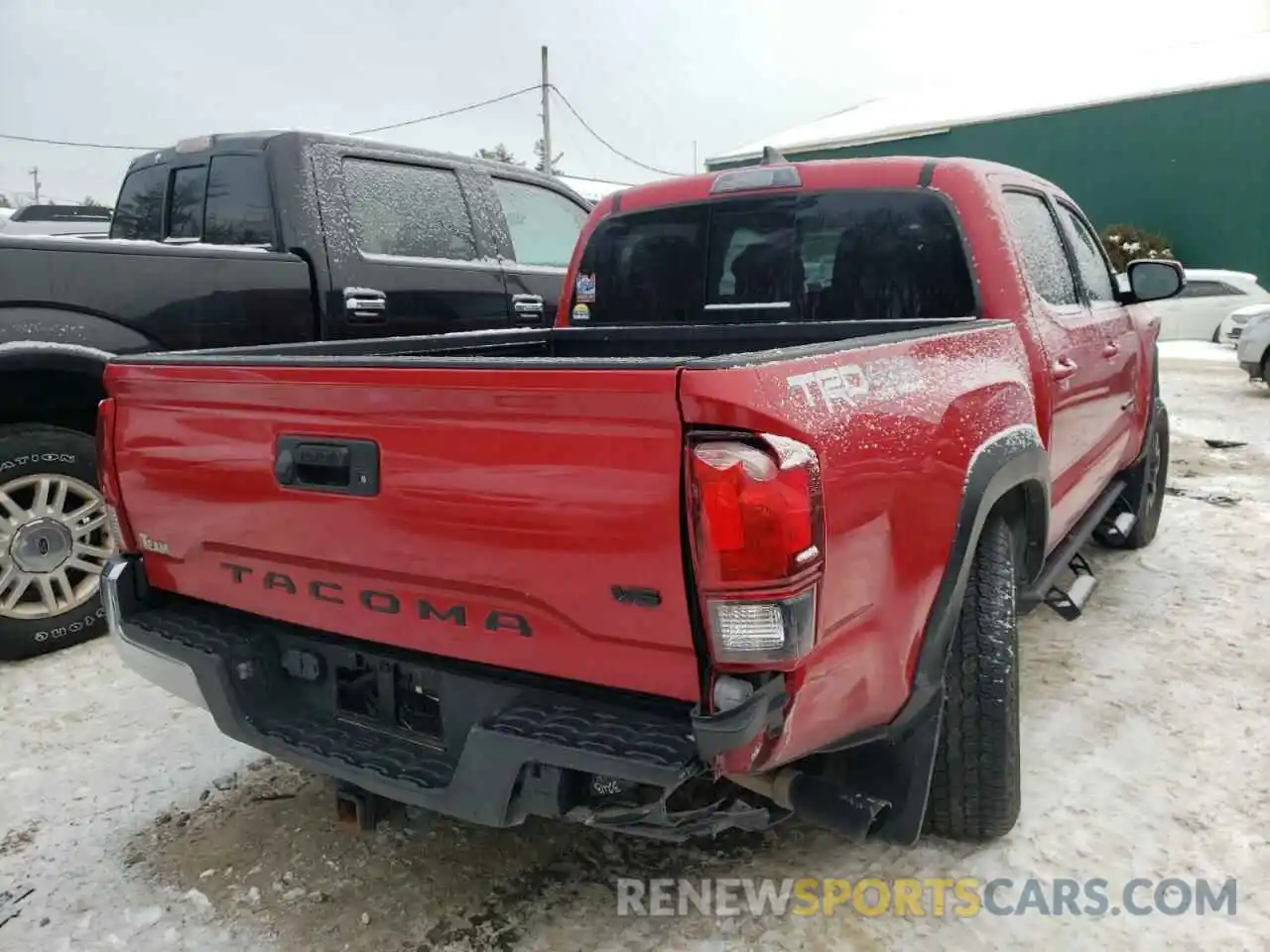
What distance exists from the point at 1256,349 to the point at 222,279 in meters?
11.6

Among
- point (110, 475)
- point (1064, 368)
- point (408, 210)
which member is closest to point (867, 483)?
point (1064, 368)

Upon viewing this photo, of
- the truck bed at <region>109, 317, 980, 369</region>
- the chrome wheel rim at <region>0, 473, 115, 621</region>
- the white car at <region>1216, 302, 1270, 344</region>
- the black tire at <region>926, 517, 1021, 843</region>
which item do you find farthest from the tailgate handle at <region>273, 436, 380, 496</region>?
the white car at <region>1216, 302, 1270, 344</region>

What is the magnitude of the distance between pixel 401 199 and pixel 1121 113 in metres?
24.1

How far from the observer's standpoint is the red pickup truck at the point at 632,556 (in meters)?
1.81

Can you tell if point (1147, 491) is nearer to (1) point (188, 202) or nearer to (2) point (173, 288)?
(2) point (173, 288)

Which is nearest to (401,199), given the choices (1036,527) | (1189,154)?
(1036,527)

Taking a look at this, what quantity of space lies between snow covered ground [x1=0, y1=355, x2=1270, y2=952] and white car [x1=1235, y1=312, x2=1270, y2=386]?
918cm

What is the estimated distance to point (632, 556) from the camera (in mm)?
1850

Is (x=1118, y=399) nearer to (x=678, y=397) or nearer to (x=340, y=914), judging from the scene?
(x=678, y=397)

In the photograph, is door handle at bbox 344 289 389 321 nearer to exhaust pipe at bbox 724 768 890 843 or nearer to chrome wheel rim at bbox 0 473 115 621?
chrome wheel rim at bbox 0 473 115 621

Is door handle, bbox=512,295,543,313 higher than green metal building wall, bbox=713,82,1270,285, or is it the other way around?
green metal building wall, bbox=713,82,1270,285

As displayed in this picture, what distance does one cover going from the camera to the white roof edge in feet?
76.7

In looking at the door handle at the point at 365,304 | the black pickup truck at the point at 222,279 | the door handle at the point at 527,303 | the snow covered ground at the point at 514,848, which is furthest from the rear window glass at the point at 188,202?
the snow covered ground at the point at 514,848

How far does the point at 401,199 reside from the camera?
5.21m
